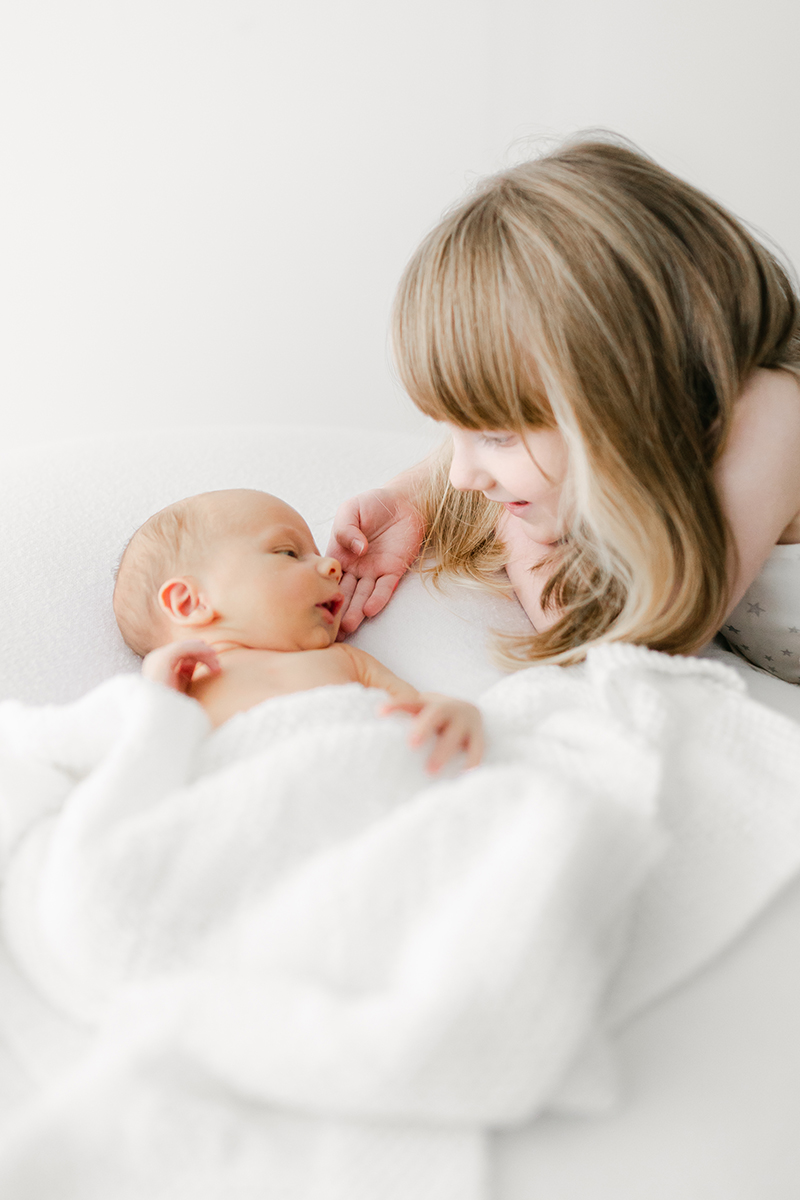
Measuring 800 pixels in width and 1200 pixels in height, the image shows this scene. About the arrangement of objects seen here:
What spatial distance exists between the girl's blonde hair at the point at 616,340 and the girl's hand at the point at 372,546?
0.27m

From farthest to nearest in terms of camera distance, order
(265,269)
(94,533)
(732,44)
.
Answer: (265,269)
(732,44)
(94,533)

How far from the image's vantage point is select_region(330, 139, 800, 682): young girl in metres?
0.94

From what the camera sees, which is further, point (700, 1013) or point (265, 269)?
point (265, 269)

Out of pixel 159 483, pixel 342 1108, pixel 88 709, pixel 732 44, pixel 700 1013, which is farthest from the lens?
pixel 732 44

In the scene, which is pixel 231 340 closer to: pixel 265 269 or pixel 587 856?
pixel 265 269

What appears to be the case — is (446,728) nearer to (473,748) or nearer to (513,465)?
(473,748)

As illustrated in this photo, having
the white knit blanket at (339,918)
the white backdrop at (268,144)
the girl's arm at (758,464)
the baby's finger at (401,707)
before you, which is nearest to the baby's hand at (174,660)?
the white knit blanket at (339,918)

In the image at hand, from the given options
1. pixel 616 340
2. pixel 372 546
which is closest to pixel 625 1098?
pixel 616 340

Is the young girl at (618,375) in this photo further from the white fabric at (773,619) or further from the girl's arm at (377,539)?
the girl's arm at (377,539)

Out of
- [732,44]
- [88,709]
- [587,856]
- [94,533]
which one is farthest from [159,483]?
[732,44]

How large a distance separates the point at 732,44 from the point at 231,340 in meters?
1.23

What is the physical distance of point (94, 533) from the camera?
4.00ft

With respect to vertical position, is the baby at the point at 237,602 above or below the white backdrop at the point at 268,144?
below

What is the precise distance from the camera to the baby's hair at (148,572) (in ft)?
3.55
